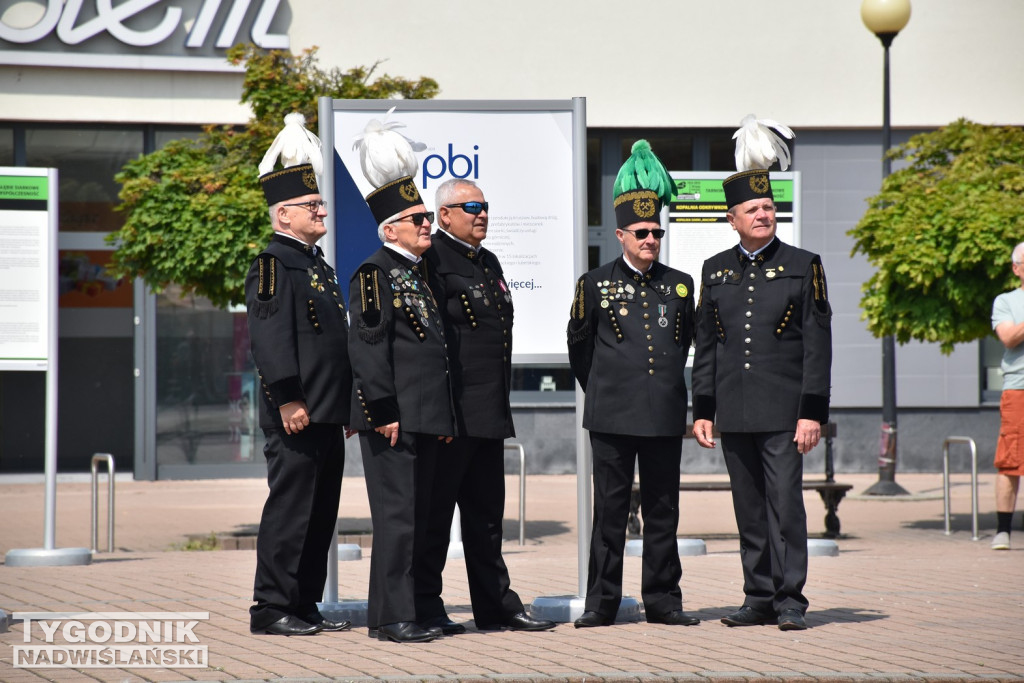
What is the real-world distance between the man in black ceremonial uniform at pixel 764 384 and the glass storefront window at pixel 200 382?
1159cm

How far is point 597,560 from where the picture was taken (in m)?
6.54

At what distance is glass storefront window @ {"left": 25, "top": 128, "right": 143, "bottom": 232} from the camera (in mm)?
17406

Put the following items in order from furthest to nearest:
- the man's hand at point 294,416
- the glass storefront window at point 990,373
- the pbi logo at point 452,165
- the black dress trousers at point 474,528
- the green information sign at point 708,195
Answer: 1. the glass storefront window at point 990,373
2. the green information sign at point 708,195
3. the pbi logo at point 452,165
4. the black dress trousers at point 474,528
5. the man's hand at point 294,416

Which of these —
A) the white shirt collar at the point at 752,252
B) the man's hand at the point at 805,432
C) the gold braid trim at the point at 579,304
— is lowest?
the man's hand at the point at 805,432

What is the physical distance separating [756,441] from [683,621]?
928 millimetres

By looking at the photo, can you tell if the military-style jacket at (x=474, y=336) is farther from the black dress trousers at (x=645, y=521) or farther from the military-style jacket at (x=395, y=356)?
the black dress trousers at (x=645, y=521)

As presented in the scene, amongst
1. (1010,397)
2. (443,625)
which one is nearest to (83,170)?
(1010,397)

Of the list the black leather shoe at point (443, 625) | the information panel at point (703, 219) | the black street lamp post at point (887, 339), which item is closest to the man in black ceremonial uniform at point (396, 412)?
the black leather shoe at point (443, 625)

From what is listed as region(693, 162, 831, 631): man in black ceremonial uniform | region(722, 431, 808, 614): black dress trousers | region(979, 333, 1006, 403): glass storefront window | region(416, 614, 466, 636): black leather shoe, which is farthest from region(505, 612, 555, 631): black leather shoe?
region(979, 333, 1006, 403): glass storefront window

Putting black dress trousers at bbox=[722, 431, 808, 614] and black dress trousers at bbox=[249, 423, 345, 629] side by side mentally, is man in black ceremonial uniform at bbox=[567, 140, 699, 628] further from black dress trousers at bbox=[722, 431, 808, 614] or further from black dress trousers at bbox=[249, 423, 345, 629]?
black dress trousers at bbox=[249, 423, 345, 629]

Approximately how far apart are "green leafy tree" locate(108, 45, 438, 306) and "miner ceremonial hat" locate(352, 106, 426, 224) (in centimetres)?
449

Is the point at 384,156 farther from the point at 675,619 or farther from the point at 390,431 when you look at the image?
→ the point at 675,619

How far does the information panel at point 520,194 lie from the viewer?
23.3ft

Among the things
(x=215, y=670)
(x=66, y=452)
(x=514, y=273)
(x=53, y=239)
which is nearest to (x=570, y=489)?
(x=66, y=452)
